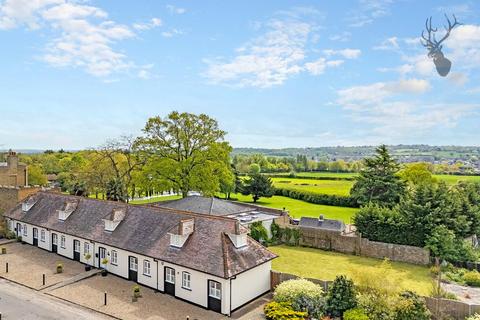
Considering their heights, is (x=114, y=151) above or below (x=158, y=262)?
above

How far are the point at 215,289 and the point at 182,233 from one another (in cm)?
392

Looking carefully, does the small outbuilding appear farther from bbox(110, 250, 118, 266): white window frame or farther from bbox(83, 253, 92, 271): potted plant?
bbox(83, 253, 92, 271): potted plant

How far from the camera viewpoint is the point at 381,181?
4712 centimetres

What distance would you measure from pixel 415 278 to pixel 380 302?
912 cm

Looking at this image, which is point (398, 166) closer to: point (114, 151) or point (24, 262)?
point (114, 151)

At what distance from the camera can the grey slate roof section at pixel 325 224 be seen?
114 feet

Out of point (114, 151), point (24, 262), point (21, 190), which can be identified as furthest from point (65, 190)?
point (24, 262)

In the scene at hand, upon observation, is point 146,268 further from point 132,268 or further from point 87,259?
point 87,259

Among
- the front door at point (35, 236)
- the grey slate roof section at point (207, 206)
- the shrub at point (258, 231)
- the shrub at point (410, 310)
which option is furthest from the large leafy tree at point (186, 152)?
the shrub at point (410, 310)

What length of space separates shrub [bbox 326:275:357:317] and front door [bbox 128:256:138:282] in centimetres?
1159

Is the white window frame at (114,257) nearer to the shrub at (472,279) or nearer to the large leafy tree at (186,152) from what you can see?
the large leafy tree at (186,152)

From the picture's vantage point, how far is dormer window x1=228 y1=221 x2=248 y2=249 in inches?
819

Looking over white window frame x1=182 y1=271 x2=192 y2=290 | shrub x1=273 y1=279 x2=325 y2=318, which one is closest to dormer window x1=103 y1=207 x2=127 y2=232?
white window frame x1=182 y1=271 x2=192 y2=290

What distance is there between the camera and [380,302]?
17.8m
